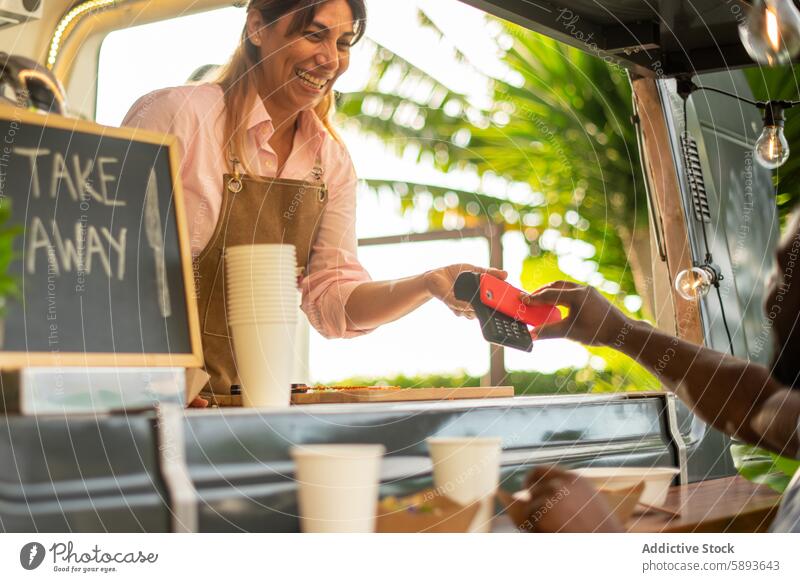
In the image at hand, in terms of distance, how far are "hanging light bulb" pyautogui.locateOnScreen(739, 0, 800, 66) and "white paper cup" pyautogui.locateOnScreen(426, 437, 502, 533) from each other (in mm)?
453

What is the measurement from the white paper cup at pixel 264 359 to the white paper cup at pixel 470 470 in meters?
0.14

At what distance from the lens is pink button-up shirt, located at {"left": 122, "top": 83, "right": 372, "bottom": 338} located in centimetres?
65

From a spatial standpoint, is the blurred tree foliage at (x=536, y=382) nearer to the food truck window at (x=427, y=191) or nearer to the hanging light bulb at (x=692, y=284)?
the food truck window at (x=427, y=191)

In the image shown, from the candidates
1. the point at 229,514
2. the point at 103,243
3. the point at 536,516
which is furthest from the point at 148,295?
the point at 536,516

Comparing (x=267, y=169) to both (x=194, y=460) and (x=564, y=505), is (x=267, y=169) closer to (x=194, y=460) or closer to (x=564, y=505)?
(x=194, y=460)

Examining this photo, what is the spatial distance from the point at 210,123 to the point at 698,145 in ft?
2.11

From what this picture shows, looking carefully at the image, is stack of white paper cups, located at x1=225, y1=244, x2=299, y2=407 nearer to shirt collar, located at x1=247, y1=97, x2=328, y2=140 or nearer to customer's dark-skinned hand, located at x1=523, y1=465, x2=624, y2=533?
shirt collar, located at x1=247, y1=97, x2=328, y2=140

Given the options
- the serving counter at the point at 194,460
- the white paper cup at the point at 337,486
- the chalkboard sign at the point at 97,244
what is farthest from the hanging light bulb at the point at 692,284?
the chalkboard sign at the point at 97,244

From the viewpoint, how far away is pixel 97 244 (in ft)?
1.76

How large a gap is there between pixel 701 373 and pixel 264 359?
551 millimetres

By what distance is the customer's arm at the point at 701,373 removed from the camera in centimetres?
89

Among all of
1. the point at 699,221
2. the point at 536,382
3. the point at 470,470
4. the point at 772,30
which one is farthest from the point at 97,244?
the point at 699,221

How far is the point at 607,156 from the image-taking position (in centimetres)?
120
